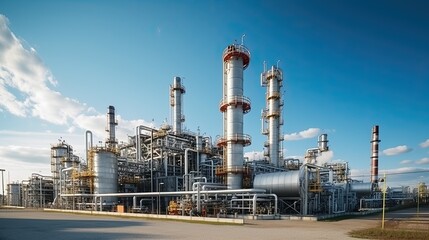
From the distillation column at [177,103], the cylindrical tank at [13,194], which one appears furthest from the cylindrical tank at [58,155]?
the distillation column at [177,103]

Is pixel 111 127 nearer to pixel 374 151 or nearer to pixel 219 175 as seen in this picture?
pixel 219 175

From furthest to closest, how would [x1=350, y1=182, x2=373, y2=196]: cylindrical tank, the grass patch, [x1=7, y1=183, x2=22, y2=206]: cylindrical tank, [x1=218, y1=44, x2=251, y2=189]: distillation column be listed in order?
[x1=7, y1=183, x2=22, y2=206]: cylindrical tank, [x1=350, y1=182, x2=373, y2=196]: cylindrical tank, [x1=218, y1=44, x2=251, y2=189]: distillation column, the grass patch

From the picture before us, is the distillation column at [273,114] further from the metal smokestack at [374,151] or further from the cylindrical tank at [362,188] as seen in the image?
the metal smokestack at [374,151]

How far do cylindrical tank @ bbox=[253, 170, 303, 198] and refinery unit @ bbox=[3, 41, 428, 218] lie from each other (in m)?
0.10

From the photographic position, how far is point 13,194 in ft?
226

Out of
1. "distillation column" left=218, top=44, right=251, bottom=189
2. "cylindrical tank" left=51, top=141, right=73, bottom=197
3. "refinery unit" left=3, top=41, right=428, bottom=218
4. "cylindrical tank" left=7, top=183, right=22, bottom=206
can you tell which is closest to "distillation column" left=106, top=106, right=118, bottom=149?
"refinery unit" left=3, top=41, right=428, bottom=218

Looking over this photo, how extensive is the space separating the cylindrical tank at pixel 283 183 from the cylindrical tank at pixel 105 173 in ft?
70.8

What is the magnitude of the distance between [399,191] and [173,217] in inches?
2450

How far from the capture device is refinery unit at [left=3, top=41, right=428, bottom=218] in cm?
2775

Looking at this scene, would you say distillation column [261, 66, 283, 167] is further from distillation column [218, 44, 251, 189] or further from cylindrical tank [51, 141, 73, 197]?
cylindrical tank [51, 141, 73, 197]

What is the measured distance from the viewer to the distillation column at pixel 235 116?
3102cm

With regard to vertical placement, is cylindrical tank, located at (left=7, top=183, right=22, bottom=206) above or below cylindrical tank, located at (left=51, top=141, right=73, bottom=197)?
below

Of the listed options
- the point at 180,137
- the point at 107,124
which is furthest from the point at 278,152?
the point at 107,124

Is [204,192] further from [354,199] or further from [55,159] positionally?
[55,159]
